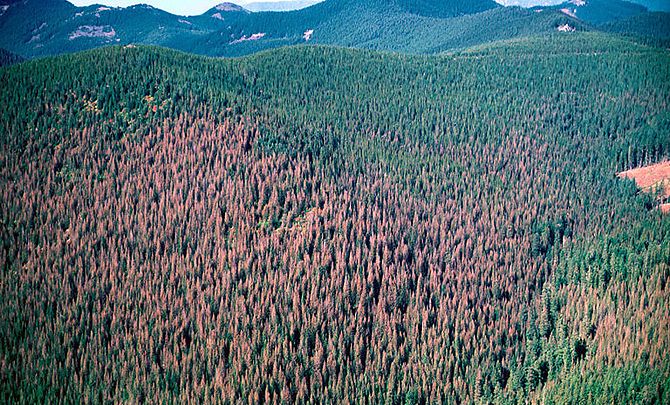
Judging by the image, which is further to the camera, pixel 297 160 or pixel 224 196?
pixel 297 160

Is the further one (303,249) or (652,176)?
(652,176)

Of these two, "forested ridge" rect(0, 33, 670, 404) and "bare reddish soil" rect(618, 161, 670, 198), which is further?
"bare reddish soil" rect(618, 161, 670, 198)

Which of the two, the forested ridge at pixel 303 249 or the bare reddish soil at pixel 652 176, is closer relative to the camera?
the forested ridge at pixel 303 249

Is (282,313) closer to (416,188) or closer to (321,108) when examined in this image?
(416,188)

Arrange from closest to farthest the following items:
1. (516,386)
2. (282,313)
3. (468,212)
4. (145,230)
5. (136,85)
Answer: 1. (516,386)
2. (282,313)
3. (145,230)
4. (468,212)
5. (136,85)

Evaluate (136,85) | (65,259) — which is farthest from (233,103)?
(65,259)

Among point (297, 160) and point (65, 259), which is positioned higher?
point (297, 160)

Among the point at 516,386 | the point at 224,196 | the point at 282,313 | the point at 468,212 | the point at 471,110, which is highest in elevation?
the point at 471,110

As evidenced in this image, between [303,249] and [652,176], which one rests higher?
[652,176]
